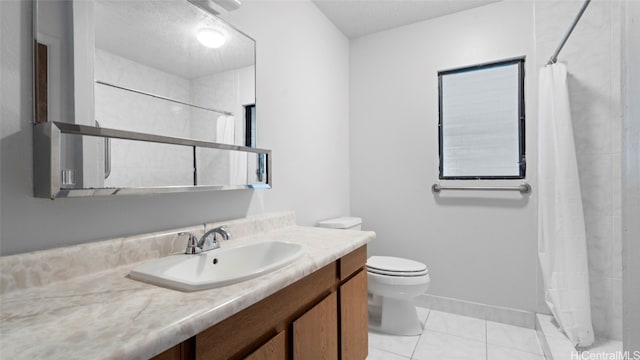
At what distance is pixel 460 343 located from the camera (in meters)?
1.99

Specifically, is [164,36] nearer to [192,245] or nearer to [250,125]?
[250,125]

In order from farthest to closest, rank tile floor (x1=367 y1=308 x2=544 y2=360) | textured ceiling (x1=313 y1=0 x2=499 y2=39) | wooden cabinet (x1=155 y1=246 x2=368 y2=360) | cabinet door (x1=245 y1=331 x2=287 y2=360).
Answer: textured ceiling (x1=313 y1=0 x2=499 y2=39) < tile floor (x1=367 y1=308 x2=544 y2=360) < cabinet door (x1=245 y1=331 x2=287 y2=360) < wooden cabinet (x1=155 y1=246 x2=368 y2=360)

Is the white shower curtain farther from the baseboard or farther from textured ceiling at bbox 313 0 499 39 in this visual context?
textured ceiling at bbox 313 0 499 39

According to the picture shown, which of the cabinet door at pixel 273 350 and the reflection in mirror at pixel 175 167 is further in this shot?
the reflection in mirror at pixel 175 167

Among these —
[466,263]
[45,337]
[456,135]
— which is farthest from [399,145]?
[45,337]

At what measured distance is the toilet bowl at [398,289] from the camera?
6.58ft

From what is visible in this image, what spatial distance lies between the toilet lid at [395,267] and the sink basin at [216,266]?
101cm

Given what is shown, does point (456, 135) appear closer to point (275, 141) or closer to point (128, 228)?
point (275, 141)

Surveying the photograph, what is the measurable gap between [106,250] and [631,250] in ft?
4.55

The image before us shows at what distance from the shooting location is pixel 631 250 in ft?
2.10

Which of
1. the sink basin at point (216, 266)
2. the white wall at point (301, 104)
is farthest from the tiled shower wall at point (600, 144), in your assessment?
the sink basin at point (216, 266)

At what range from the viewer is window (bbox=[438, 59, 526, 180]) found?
226cm

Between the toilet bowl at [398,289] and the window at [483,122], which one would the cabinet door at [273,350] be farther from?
the window at [483,122]
